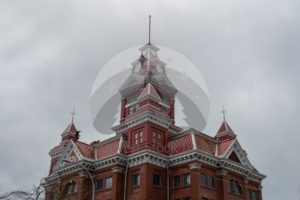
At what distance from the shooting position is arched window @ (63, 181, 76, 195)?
156 ft

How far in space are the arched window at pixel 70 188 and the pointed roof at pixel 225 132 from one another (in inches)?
834

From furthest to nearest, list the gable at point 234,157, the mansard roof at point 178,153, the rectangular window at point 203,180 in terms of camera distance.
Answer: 1. the gable at point 234,157
2. the mansard roof at point 178,153
3. the rectangular window at point 203,180

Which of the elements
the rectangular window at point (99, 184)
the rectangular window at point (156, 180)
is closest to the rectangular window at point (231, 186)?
the rectangular window at point (156, 180)

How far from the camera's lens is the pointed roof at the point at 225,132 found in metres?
54.7

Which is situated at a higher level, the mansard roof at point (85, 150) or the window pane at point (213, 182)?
the mansard roof at point (85, 150)

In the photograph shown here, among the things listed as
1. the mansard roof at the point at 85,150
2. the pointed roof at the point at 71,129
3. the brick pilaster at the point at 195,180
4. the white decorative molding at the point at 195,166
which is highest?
the pointed roof at the point at 71,129

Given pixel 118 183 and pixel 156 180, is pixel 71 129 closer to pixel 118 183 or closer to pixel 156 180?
pixel 118 183

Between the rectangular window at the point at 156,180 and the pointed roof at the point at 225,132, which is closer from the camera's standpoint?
the rectangular window at the point at 156,180

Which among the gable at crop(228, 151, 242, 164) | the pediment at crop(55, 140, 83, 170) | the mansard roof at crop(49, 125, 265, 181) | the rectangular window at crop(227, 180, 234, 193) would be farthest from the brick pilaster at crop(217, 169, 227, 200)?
the pediment at crop(55, 140, 83, 170)

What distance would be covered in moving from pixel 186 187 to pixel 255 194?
1279cm

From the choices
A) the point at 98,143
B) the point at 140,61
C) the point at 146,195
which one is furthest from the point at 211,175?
the point at 140,61

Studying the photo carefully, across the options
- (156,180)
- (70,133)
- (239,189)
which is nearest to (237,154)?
(239,189)

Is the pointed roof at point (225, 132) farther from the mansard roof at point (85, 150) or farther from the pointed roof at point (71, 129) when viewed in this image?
the pointed roof at point (71, 129)

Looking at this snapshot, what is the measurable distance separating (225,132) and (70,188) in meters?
22.3
